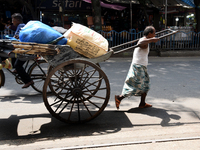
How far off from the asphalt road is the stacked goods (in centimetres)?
113

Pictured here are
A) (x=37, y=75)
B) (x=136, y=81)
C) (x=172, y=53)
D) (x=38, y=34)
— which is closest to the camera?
(x=38, y=34)

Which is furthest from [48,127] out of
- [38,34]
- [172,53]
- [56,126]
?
[172,53]

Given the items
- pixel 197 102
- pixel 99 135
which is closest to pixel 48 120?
pixel 99 135

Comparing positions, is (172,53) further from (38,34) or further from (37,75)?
(38,34)

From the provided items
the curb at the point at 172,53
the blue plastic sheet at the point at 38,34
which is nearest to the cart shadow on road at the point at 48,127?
the blue plastic sheet at the point at 38,34

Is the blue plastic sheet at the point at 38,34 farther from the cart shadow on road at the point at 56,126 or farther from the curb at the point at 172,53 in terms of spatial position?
the curb at the point at 172,53

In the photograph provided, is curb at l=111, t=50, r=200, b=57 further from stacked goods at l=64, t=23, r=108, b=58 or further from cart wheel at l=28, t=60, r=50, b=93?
stacked goods at l=64, t=23, r=108, b=58

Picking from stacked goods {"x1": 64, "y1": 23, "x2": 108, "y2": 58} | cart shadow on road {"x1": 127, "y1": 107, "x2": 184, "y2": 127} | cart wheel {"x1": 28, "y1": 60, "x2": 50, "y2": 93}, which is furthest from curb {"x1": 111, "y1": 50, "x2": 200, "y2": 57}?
stacked goods {"x1": 64, "y1": 23, "x2": 108, "y2": 58}

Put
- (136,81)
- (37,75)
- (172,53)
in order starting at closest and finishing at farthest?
(136,81) < (37,75) < (172,53)

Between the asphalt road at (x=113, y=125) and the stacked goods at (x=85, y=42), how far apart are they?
3.71 feet

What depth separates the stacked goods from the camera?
3.80 meters

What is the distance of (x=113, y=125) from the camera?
3918mm

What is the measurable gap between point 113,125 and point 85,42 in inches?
53.5

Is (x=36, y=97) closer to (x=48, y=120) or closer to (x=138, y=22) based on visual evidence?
(x=48, y=120)
